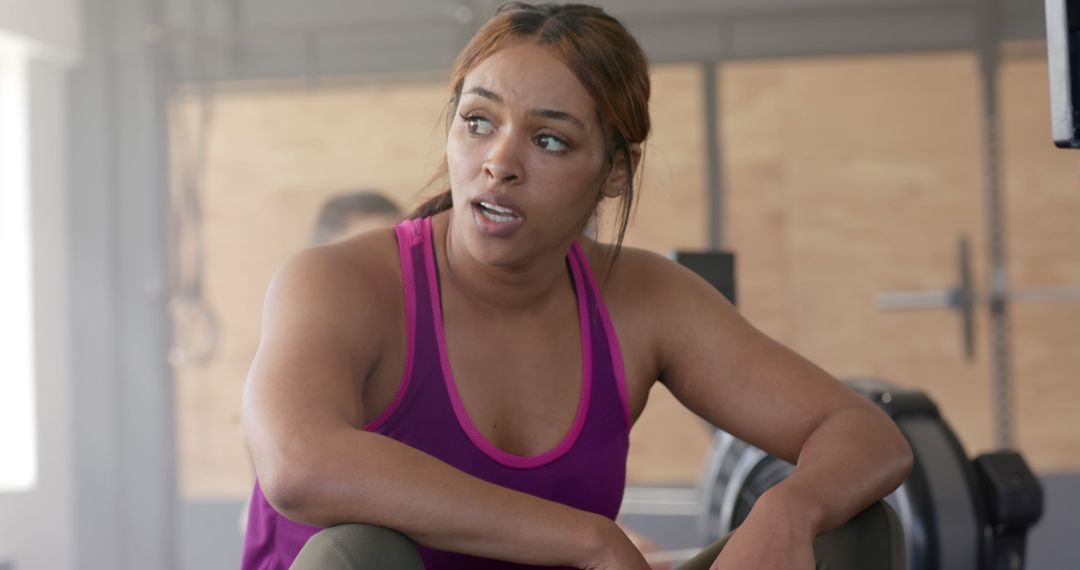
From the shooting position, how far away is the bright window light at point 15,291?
2.97 meters

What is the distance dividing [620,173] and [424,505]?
1.35 feet

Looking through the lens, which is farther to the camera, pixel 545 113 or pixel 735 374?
pixel 735 374

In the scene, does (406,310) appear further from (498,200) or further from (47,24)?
(47,24)

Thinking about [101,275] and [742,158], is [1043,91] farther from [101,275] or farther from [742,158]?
[101,275]

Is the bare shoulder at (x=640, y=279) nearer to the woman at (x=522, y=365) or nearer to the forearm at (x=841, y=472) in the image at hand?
the woman at (x=522, y=365)

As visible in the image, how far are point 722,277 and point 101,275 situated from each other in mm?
1994

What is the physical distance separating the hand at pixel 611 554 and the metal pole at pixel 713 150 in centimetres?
191

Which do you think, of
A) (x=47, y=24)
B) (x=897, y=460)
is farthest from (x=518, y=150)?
(x=47, y=24)

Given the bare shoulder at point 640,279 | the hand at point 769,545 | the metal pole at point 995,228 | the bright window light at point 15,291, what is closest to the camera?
the hand at point 769,545

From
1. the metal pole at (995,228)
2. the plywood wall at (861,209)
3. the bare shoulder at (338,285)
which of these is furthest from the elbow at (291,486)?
the metal pole at (995,228)

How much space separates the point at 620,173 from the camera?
122 centimetres

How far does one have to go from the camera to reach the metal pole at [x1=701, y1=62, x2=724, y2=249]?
285cm

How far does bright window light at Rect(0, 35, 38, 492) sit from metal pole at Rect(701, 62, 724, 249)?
162cm

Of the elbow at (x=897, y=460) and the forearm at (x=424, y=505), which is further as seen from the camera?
the elbow at (x=897, y=460)
